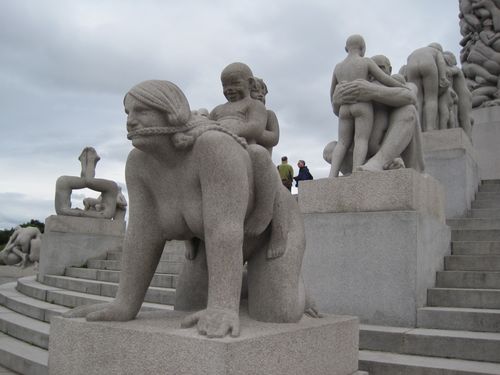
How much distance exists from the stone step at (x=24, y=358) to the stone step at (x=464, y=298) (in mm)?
4077

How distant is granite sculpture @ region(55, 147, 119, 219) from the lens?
11.3 m

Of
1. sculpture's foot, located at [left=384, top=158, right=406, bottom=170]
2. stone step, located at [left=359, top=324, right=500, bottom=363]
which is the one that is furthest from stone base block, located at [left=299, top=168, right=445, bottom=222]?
stone step, located at [left=359, top=324, right=500, bottom=363]

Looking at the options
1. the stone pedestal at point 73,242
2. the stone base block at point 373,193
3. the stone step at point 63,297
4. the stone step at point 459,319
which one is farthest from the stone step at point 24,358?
the stone pedestal at point 73,242

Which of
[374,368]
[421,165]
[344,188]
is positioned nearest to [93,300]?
[344,188]

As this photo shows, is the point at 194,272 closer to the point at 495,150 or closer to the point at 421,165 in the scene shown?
the point at 421,165

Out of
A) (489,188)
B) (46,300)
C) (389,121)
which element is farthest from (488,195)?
(46,300)

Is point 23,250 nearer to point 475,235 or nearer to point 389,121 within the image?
point 389,121

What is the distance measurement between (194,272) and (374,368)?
A: 6.50 feet

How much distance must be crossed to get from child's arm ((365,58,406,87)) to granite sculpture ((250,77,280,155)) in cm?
296

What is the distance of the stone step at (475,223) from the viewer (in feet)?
25.6

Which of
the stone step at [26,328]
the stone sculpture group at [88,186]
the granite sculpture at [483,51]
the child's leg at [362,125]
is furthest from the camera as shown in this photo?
the granite sculpture at [483,51]

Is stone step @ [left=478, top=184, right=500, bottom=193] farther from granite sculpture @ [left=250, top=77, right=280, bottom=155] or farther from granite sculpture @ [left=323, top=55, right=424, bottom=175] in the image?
granite sculpture @ [left=250, top=77, right=280, bottom=155]

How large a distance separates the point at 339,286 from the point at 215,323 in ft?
11.4

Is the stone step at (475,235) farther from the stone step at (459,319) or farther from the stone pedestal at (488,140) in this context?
the stone pedestal at (488,140)
